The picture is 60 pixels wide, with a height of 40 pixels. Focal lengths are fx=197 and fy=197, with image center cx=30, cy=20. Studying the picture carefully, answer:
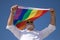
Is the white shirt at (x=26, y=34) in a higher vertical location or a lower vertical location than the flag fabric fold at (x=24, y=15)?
lower

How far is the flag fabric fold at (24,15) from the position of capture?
1.49 meters

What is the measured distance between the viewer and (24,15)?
60.0 inches

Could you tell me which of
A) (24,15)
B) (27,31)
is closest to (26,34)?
(27,31)

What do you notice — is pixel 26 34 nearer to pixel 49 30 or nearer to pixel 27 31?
pixel 27 31

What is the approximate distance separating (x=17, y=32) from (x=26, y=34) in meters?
0.07

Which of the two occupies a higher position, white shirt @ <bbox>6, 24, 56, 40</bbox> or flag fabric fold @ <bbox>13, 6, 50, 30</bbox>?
flag fabric fold @ <bbox>13, 6, 50, 30</bbox>

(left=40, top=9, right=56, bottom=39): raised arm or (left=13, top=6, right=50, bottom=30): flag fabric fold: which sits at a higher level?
(left=13, top=6, right=50, bottom=30): flag fabric fold

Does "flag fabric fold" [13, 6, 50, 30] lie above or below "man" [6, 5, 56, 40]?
above

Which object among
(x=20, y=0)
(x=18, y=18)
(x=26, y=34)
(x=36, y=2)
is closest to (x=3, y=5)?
(x=20, y=0)

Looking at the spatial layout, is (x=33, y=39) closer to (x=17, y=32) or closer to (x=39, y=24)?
(x=17, y=32)

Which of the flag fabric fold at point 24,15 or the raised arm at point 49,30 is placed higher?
the flag fabric fold at point 24,15

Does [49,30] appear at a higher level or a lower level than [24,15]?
lower

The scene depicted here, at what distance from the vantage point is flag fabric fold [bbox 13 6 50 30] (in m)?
1.49

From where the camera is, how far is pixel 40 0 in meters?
2.00
